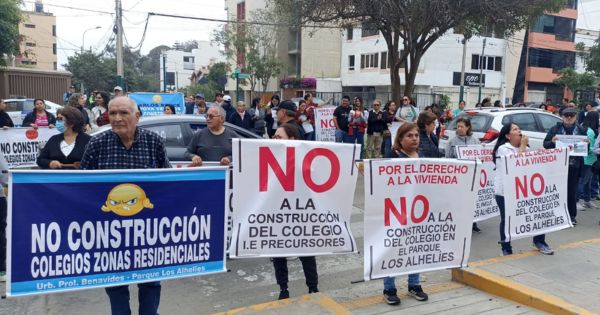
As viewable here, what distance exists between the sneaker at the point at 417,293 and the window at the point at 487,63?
4064 centimetres

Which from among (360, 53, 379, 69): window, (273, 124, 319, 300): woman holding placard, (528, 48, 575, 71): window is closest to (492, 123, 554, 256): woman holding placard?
(273, 124, 319, 300): woman holding placard

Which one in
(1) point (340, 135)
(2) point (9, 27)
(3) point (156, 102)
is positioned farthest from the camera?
(2) point (9, 27)

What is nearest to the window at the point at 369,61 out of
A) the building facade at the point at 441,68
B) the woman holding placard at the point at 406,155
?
the building facade at the point at 441,68

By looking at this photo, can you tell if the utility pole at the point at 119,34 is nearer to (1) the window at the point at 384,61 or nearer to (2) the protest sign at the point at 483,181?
(2) the protest sign at the point at 483,181

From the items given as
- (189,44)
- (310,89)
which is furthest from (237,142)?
(189,44)

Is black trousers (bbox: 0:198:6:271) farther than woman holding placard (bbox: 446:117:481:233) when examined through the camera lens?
No

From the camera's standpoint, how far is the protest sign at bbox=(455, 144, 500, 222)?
22.8ft

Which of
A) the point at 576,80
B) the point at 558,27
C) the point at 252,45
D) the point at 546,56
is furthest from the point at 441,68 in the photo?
the point at 252,45

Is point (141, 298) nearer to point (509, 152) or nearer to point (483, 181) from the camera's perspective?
point (509, 152)

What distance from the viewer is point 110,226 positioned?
349cm

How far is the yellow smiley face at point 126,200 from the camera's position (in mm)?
3467

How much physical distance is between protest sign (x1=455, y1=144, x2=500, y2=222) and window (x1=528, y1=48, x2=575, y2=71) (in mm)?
43380

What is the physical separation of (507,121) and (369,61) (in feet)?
116

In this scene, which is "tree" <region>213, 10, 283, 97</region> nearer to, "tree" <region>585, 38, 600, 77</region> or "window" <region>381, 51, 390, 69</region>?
"window" <region>381, 51, 390, 69</region>
